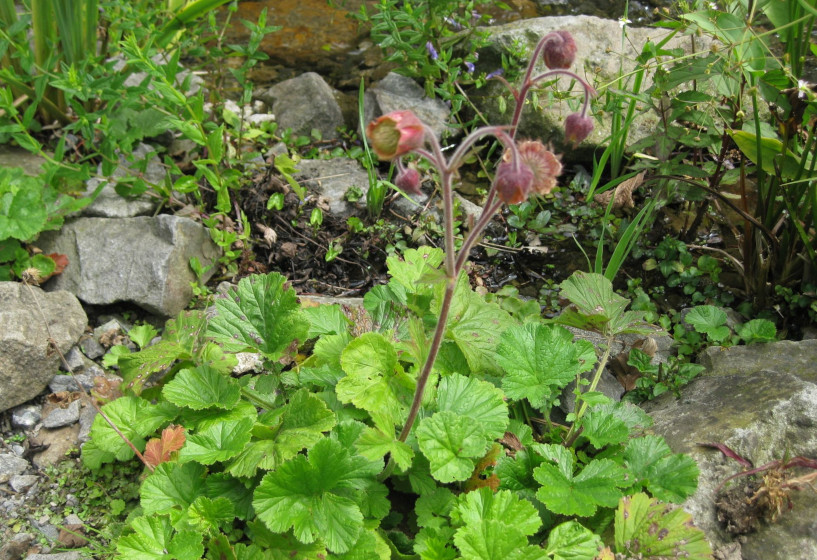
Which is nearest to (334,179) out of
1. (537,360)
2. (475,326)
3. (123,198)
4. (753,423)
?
(123,198)

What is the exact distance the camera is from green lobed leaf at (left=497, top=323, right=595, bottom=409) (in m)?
2.09

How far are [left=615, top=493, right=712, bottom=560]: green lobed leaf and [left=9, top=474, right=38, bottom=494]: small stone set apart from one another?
2043 millimetres

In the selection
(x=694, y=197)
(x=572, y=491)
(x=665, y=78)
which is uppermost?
(x=665, y=78)

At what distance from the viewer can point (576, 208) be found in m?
3.43

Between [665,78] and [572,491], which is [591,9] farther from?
[572,491]

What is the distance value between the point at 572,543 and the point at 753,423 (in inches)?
30.1

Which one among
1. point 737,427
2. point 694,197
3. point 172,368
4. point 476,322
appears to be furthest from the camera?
point 694,197

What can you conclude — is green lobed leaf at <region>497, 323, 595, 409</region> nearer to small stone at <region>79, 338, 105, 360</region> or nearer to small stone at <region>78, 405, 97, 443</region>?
small stone at <region>78, 405, 97, 443</region>

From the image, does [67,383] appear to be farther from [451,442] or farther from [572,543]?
[572,543]

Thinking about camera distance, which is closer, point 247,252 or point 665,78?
point 665,78

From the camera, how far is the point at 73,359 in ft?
9.11

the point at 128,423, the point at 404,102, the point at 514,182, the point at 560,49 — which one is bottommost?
the point at 128,423

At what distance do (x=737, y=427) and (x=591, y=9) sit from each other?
382cm

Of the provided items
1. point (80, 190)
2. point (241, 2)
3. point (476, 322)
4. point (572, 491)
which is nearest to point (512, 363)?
point (476, 322)
